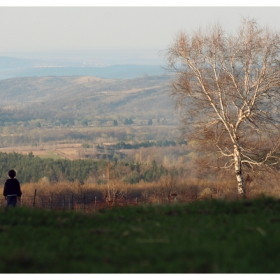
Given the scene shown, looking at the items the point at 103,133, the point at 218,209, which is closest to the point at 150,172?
the point at 218,209

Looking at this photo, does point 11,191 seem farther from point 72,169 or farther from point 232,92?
point 72,169

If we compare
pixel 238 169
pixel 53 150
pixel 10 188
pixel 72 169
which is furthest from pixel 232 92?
pixel 53 150

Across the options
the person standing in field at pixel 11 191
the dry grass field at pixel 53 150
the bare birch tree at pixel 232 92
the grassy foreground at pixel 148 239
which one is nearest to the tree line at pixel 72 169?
the dry grass field at pixel 53 150

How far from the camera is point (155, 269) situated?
275 inches

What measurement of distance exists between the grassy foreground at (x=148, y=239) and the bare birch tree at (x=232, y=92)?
19206 mm

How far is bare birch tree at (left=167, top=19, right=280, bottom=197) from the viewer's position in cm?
3072

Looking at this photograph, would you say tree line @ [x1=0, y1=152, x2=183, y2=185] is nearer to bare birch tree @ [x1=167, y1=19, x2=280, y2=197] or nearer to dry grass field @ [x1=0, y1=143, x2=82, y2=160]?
dry grass field @ [x1=0, y1=143, x2=82, y2=160]

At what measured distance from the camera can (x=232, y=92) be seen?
104ft

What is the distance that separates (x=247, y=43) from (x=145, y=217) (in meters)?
21.4

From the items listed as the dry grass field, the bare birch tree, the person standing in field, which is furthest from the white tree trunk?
the dry grass field

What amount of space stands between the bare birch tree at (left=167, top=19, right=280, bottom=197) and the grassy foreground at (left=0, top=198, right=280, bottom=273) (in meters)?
19.2

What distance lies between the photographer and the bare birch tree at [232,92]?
1209 inches

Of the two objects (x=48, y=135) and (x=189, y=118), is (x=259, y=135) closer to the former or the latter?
(x=189, y=118)

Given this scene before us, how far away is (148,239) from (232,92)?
23.8 meters
